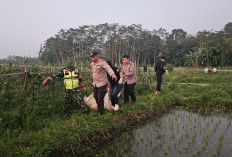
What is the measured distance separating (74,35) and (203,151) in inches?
2236

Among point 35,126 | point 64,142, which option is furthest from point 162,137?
point 35,126

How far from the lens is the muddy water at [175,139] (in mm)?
3014

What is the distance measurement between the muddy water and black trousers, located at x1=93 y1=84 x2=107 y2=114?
3.21 feet

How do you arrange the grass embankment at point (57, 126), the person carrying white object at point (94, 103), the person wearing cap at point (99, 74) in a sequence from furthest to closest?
1. the person carrying white object at point (94, 103)
2. the person wearing cap at point (99, 74)
3. the grass embankment at point (57, 126)

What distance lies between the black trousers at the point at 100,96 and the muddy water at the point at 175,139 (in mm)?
978

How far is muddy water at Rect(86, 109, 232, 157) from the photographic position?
3.01 meters

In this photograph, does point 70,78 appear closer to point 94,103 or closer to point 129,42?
point 94,103

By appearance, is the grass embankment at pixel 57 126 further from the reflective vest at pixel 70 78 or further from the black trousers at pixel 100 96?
the reflective vest at pixel 70 78

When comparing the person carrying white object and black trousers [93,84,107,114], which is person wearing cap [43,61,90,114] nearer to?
the person carrying white object

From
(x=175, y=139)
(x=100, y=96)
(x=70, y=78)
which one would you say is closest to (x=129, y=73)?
(x=100, y=96)

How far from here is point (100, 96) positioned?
4262mm

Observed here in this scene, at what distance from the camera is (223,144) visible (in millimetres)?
3162

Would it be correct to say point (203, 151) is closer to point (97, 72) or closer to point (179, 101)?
point (97, 72)

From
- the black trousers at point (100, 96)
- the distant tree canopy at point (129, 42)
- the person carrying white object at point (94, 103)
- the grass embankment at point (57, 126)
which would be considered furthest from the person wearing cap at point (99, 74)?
the distant tree canopy at point (129, 42)
